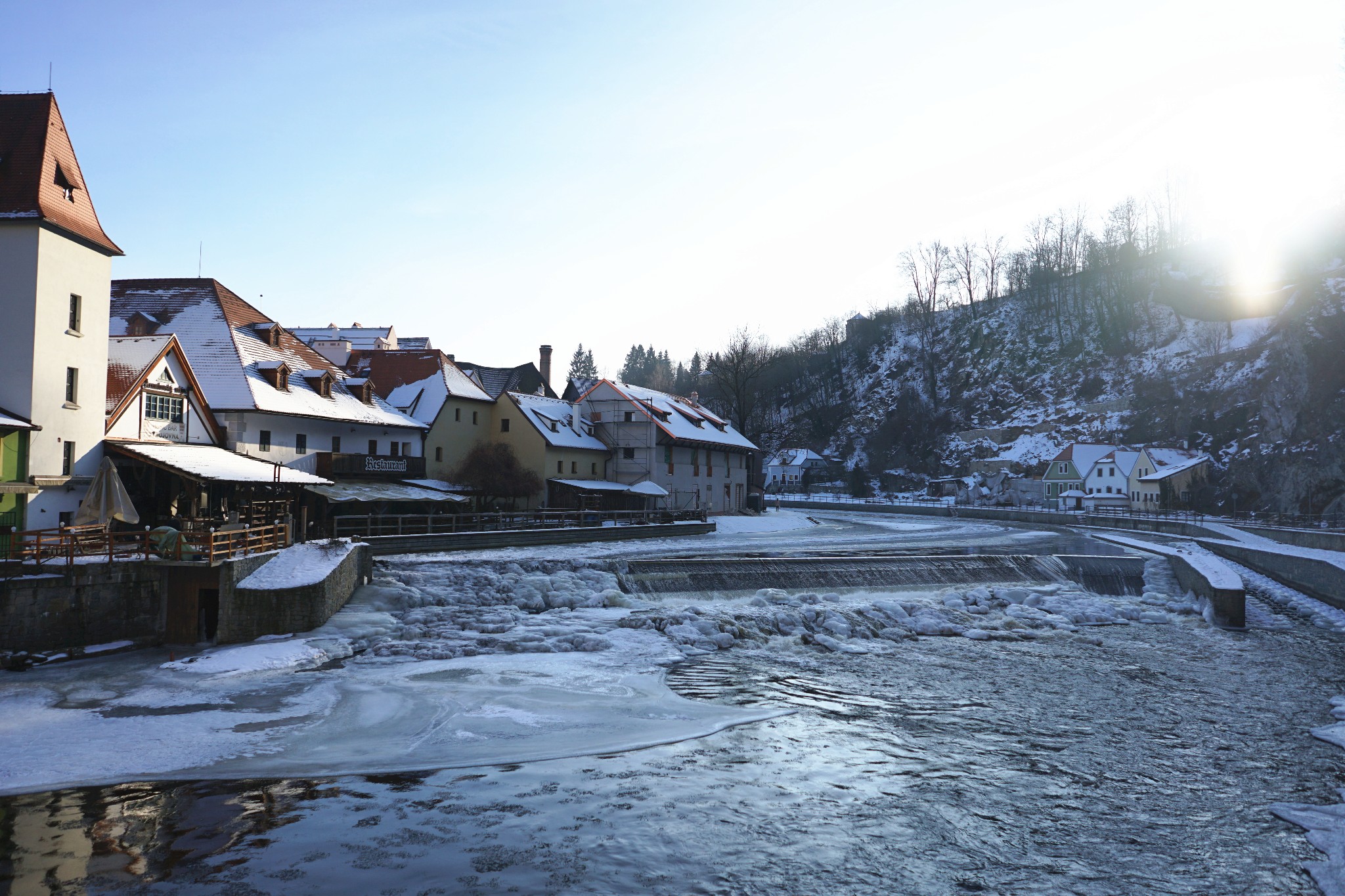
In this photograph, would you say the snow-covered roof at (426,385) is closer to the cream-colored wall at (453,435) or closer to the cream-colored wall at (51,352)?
the cream-colored wall at (453,435)

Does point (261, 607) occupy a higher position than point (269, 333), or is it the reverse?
point (269, 333)

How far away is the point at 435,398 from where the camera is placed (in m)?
49.2

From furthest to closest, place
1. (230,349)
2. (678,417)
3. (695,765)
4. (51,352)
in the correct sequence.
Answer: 1. (678,417)
2. (230,349)
3. (51,352)
4. (695,765)

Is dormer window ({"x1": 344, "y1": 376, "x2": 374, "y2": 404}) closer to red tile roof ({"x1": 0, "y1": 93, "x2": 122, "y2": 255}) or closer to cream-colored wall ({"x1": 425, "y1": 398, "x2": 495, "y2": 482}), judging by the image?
cream-colored wall ({"x1": 425, "y1": 398, "x2": 495, "y2": 482})

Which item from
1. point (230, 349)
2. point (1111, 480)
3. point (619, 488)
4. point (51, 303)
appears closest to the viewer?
point (51, 303)

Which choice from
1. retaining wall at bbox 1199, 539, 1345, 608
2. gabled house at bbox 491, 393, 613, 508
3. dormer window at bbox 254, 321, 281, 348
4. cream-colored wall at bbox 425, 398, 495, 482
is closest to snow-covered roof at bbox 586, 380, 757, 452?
gabled house at bbox 491, 393, 613, 508

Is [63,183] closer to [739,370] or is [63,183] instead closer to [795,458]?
[739,370]

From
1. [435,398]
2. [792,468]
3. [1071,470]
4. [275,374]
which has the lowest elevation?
[1071,470]

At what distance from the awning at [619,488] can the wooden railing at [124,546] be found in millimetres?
30179

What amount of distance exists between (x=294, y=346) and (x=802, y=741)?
3680cm

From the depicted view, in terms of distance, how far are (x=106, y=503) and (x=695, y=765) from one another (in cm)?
1703

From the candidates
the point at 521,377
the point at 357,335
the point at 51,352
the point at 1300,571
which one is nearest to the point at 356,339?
the point at 357,335

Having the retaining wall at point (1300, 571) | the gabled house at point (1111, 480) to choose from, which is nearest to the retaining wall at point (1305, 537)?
the retaining wall at point (1300, 571)

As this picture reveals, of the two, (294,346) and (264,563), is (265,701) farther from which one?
(294,346)
